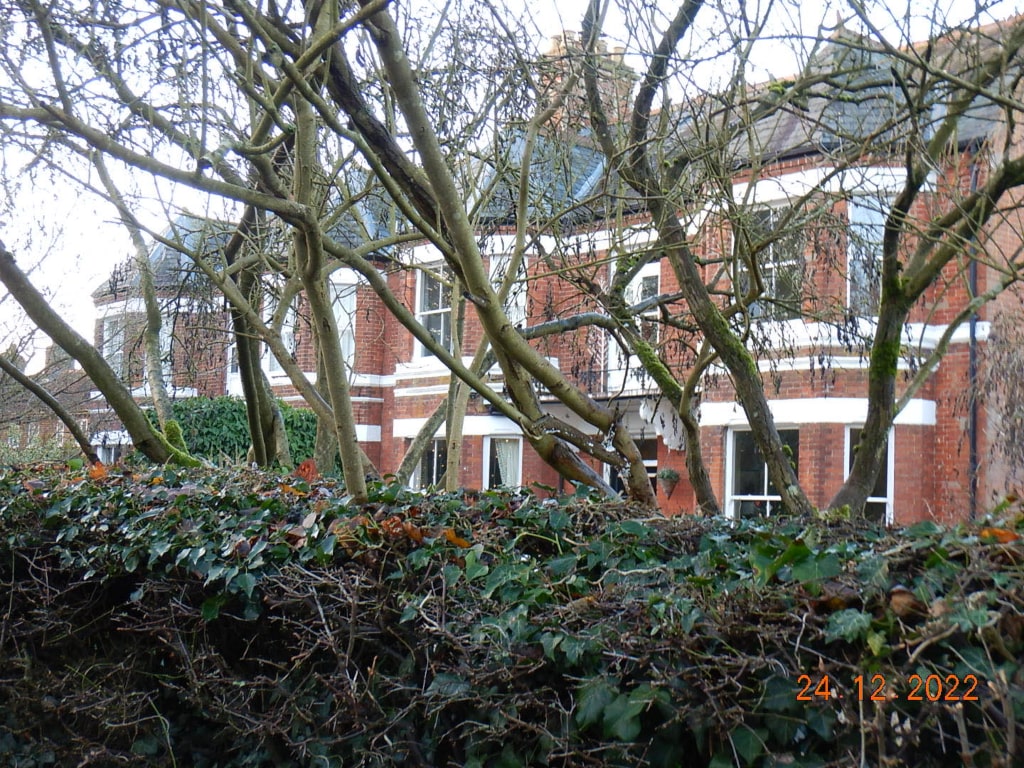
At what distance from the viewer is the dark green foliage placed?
19.0 m

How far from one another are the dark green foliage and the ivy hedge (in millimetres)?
14343

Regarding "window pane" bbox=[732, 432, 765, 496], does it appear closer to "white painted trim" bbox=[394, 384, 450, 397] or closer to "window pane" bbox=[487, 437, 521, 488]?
"window pane" bbox=[487, 437, 521, 488]

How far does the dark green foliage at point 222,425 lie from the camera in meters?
19.0

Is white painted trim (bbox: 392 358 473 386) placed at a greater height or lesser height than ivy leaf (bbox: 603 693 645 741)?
greater

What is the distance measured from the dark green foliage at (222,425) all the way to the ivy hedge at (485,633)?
47.1 feet

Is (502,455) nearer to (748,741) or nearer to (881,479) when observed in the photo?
(881,479)

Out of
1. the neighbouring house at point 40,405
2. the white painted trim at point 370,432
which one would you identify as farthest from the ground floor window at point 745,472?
the neighbouring house at point 40,405

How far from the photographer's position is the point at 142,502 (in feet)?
14.7

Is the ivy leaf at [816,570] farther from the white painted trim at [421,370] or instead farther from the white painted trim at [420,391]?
the white painted trim at [421,370]

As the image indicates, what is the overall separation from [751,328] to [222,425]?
553 inches

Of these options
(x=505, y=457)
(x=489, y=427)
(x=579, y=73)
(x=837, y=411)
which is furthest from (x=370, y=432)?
(x=579, y=73)

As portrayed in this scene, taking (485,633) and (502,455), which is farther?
(502,455)

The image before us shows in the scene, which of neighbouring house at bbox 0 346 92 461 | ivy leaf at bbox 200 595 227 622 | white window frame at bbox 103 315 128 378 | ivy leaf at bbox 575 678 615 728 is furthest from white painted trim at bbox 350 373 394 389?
ivy leaf at bbox 575 678 615 728

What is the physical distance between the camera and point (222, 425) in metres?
19.3
